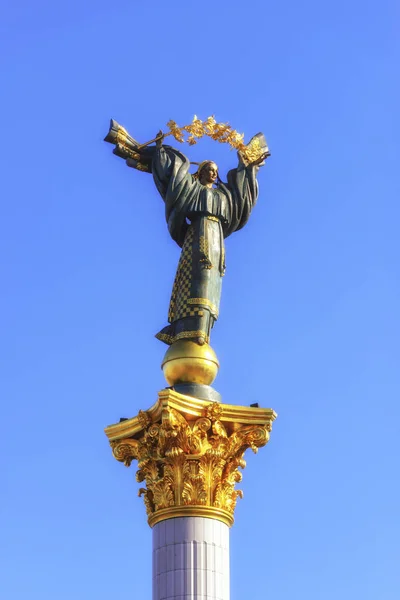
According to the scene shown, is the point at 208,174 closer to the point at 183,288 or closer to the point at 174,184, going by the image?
the point at 174,184

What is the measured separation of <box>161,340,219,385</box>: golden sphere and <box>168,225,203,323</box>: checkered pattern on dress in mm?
842

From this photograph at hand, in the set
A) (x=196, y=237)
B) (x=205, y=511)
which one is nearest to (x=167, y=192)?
(x=196, y=237)

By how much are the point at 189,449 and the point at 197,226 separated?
5987 millimetres

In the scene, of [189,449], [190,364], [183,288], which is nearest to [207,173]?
[183,288]

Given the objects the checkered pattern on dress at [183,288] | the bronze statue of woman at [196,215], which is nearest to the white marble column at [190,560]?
the bronze statue of woman at [196,215]

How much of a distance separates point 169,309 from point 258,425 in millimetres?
3934

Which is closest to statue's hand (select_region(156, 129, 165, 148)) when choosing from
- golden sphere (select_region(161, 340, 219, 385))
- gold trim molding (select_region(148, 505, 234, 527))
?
golden sphere (select_region(161, 340, 219, 385))

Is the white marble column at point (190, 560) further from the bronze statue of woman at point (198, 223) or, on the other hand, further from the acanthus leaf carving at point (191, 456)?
the bronze statue of woman at point (198, 223)

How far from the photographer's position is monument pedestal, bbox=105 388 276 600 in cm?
2403

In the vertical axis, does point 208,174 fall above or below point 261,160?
below

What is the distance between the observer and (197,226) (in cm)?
2820

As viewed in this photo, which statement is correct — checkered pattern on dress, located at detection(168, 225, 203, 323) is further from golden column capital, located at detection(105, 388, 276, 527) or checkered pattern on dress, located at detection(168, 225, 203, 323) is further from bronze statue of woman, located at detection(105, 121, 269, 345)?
golden column capital, located at detection(105, 388, 276, 527)

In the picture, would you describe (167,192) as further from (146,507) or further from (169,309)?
(146,507)

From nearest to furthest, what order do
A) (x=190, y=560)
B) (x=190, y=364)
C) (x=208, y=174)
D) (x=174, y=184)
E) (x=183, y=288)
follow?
(x=190, y=560)
(x=190, y=364)
(x=183, y=288)
(x=174, y=184)
(x=208, y=174)
